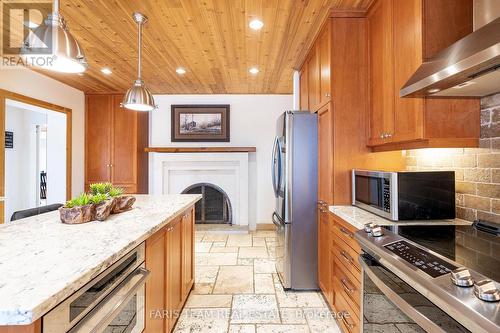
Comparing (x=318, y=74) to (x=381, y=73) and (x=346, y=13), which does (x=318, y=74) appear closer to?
(x=346, y=13)

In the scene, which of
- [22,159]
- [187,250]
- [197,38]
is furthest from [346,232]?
[22,159]

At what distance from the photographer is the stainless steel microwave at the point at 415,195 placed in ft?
5.47

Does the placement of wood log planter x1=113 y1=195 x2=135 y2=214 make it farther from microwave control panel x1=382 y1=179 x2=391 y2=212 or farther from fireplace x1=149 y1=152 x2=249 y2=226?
fireplace x1=149 y1=152 x2=249 y2=226

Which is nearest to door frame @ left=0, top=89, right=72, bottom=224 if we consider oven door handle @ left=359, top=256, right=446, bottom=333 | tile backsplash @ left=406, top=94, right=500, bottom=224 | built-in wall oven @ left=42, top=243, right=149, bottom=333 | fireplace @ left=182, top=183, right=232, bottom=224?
fireplace @ left=182, top=183, right=232, bottom=224

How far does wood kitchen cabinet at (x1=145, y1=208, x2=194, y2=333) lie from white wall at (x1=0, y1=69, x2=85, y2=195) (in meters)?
3.01

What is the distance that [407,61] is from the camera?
1679 millimetres

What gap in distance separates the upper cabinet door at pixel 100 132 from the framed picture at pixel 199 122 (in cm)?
114

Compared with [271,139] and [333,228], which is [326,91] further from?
[271,139]

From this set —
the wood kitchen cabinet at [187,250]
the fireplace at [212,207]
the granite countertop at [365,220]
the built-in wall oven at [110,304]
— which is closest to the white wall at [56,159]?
the fireplace at [212,207]

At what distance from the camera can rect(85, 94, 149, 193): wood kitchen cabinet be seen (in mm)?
4715

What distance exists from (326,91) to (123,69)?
288cm

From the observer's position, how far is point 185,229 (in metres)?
2.34

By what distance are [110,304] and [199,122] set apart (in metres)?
4.19

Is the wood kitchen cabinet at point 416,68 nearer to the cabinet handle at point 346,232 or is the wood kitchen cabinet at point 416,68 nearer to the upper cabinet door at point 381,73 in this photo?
the upper cabinet door at point 381,73
